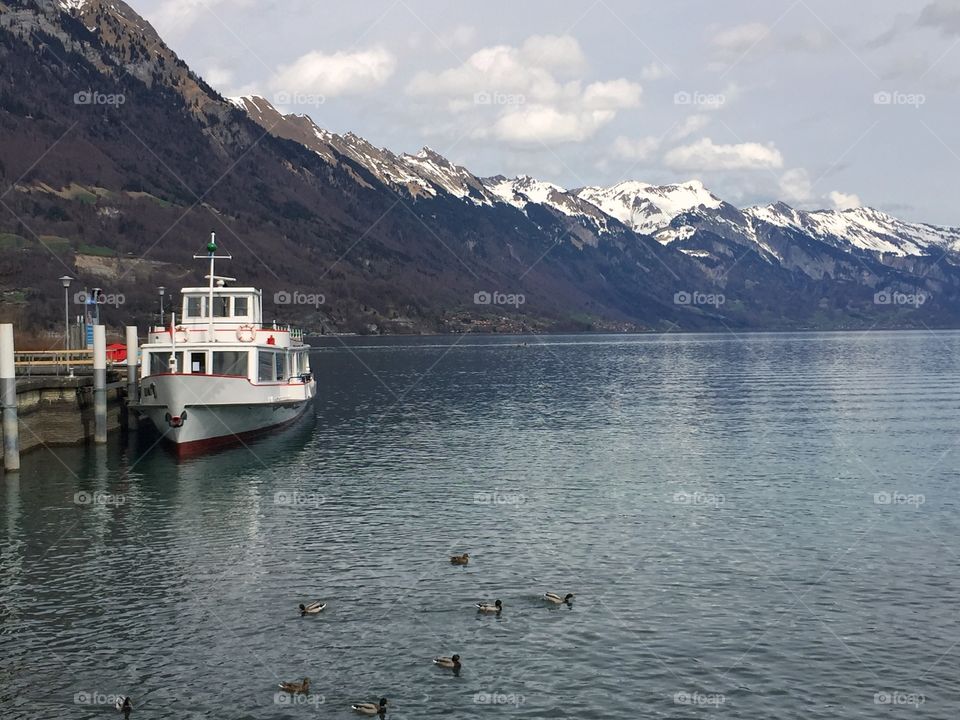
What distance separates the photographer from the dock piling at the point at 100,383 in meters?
67.8

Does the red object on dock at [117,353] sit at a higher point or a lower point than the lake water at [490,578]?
higher

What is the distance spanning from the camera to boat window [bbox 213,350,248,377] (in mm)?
71625

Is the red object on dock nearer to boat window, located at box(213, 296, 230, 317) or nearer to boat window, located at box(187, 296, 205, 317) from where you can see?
boat window, located at box(187, 296, 205, 317)

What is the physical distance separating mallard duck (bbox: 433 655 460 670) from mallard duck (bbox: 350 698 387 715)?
3.26m

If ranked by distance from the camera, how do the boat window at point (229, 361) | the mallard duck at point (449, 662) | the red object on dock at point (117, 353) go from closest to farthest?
the mallard duck at point (449, 662), the boat window at point (229, 361), the red object on dock at point (117, 353)

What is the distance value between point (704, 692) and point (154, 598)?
19939 millimetres

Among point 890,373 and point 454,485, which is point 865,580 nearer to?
point 454,485

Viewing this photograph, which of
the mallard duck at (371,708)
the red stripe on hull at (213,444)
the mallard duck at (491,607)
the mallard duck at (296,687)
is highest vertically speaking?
the red stripe on hull at (213,444)

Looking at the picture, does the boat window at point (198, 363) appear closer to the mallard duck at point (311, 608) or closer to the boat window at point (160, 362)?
the boat window at point (160, 362)

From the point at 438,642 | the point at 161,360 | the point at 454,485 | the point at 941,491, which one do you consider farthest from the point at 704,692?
the point at 161,360

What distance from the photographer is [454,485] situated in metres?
58.6

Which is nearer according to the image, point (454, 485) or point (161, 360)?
point (454, 485)

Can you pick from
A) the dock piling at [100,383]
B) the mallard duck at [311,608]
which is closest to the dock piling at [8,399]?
the dock piling at [100,383]

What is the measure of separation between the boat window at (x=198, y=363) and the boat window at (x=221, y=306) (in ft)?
17.2
